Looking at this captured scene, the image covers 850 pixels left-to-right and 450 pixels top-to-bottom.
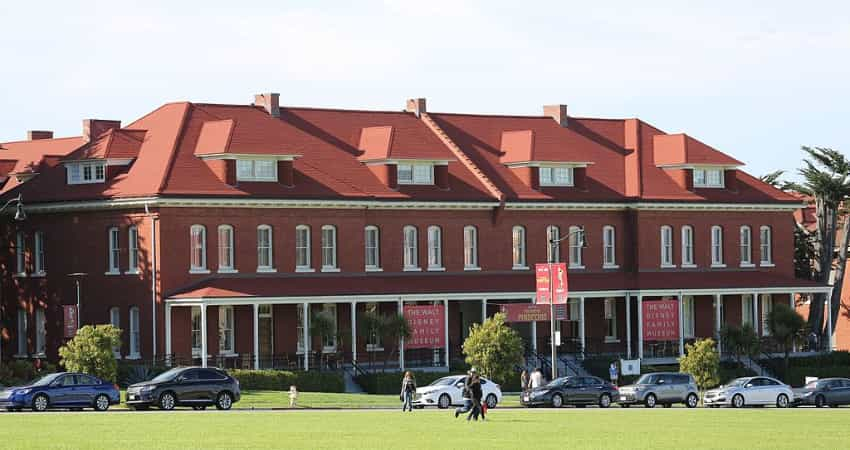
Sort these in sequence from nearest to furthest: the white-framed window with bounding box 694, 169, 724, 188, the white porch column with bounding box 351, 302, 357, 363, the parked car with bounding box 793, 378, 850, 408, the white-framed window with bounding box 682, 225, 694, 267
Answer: the parked car with bounding box 793, 378, 850, 408
the white porch column with bounding box 351, 302, 357, 363
the white-framed window with bounding box 682, 225, 694, 267
the white-framed window with bounding box 694, 169, 724, 188

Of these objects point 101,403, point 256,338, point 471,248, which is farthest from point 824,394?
point 101,403

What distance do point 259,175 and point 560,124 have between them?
2044 cm

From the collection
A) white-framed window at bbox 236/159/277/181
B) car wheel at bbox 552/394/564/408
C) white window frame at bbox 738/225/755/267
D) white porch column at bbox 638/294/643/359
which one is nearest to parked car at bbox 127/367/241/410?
car wheel at bbox 552/394/564/408

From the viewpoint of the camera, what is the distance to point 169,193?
250ft

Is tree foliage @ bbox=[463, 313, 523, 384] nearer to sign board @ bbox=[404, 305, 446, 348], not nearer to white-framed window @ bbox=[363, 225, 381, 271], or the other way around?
sign board @ bbox=[404, 305, 446, 348]

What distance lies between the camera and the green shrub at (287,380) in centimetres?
7281

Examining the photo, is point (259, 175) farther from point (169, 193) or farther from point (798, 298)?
point (798, 298)

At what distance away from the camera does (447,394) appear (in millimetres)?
65562

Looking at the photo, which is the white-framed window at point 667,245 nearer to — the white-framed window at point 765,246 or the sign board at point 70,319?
the white-framed window at point 765,246

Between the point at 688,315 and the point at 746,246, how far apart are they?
506 cm

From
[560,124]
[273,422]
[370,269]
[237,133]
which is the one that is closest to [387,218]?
[370,269]

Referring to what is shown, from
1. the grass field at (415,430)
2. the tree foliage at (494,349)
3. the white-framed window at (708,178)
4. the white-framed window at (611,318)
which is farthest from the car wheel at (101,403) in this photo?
the white-framed window at (708,178)

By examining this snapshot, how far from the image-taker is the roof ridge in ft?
285

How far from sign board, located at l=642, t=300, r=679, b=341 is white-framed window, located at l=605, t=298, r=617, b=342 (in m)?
2.33
